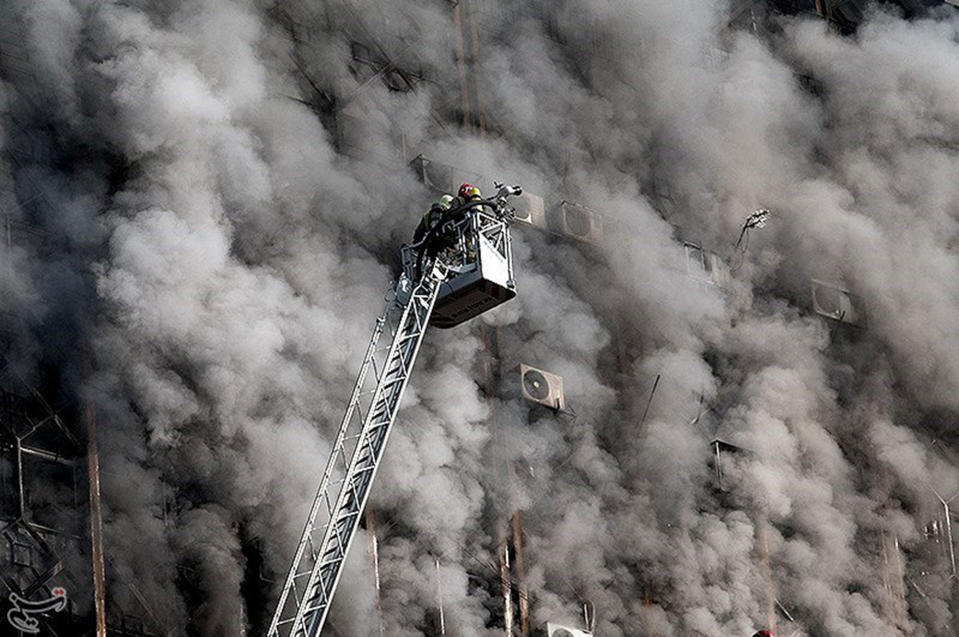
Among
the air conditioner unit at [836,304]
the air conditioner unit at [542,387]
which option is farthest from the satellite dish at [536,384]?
the air conditioner unit at [836,304]

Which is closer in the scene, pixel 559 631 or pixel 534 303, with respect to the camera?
pixel 559 631

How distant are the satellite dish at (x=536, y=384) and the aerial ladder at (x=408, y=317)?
3.93 m

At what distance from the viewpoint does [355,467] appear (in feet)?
66.4

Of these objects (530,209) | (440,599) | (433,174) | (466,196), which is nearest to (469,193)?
(466,196)

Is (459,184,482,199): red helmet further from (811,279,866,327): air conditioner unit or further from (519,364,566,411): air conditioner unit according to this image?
(811,279,866,327): air conditioner unit

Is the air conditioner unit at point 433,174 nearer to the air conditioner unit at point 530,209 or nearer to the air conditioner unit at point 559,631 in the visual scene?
the air conditioner unit at point 530,209

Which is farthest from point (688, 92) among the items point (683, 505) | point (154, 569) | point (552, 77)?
point (154, 569)

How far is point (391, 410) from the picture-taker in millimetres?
20469

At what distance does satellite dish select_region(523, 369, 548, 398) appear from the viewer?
83.1ft

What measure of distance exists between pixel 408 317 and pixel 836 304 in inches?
415

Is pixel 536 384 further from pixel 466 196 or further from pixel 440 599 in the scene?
pixel 466 196

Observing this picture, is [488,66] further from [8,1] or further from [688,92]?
[8,1]

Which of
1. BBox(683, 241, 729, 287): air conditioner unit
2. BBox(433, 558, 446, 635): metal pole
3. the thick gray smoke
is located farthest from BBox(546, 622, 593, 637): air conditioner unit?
BBox(683, 241, 729, 287): air conditioner unit

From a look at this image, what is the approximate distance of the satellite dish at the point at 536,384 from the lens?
2534cm
